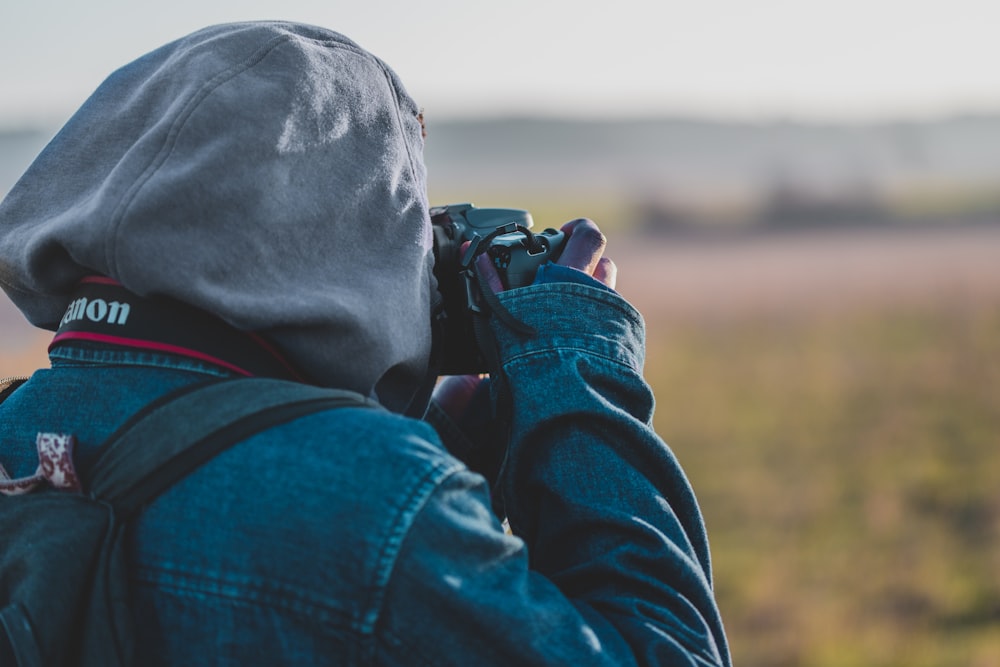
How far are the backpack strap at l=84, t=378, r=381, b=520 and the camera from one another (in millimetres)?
433

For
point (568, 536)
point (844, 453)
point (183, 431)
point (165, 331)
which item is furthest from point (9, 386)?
point (844, 453)

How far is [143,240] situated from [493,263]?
1.89 ft

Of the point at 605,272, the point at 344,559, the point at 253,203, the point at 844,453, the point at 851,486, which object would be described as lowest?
the point at 844,453

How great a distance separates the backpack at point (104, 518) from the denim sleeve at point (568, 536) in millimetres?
222

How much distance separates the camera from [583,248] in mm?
1585

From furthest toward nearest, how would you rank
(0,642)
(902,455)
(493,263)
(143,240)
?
(902,455)
(493,263)
(143,240)
(0,642)

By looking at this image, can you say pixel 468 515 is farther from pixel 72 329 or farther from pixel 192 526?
pixel 72 329

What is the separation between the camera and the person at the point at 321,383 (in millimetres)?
1079

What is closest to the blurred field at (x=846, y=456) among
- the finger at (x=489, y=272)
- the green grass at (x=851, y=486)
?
the green grass at (x=851, y=486)

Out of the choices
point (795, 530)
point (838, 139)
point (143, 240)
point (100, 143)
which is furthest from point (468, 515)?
point (838, 139)

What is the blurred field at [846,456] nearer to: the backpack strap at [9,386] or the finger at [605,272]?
the finger at [605,272]

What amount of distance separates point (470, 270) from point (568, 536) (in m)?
0.43

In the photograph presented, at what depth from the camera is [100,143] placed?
131 centimetres

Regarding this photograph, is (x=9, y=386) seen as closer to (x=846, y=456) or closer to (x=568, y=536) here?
(x=568, y=536)
